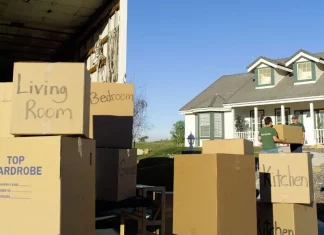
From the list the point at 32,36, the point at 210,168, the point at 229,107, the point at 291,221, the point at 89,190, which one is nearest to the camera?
the point at 89,190

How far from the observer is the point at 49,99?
8.04 ft

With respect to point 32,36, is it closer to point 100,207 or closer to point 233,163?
point 100,207

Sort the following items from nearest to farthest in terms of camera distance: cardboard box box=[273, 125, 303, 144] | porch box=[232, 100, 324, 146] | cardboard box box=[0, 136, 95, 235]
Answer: cardboard box box=[0, 136, 95, 235], cardboard box box=[273, 125, 303, 144], porch box=[232, 100, 324, 146]

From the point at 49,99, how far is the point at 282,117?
15.3 metres

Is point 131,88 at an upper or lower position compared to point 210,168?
upper

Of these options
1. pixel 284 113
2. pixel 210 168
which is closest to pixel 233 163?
pixel 210 168

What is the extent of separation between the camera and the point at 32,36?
670 cm

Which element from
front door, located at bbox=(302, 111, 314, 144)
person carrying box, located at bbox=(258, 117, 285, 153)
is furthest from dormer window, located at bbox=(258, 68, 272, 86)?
person carrying box, located at bbox=(258, 117, 285, 153)

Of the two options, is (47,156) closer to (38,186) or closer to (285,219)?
(38,186)

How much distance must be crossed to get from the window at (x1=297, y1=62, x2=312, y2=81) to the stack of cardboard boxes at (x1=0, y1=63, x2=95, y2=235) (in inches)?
613

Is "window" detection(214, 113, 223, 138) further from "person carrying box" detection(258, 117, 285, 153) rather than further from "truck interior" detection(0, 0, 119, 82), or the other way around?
"person carrying box" detection(258, 117, 285, 153)

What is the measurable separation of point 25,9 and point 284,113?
44.5 feet

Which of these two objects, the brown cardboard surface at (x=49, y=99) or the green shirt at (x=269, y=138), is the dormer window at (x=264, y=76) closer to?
the green shirt at (x=269, y=138)

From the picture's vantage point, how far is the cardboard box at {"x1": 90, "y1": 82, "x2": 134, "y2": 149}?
12.2 feet
